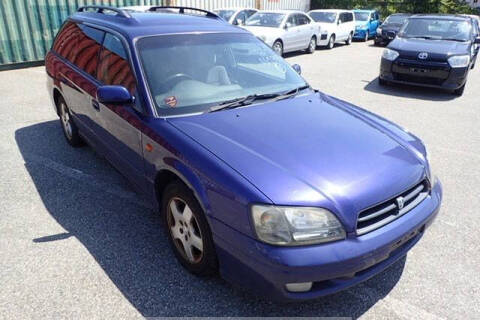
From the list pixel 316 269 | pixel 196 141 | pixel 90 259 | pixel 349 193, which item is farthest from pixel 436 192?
pixel 90 259

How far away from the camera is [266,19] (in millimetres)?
12609

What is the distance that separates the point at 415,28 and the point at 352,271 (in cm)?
880

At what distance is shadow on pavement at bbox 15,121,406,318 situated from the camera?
7.88 feet

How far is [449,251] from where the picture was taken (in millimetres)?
2979

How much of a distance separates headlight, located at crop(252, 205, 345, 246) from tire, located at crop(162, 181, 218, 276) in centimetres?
46

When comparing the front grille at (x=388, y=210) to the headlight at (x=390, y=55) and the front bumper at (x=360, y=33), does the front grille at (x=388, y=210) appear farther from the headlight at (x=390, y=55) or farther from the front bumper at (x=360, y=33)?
the front bumper at (x=360, y=33)

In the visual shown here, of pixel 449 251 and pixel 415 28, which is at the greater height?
pixel 415 28

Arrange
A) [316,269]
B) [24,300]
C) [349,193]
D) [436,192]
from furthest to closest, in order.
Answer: [436,192] → [24,300] → [349,193] → [316,269]

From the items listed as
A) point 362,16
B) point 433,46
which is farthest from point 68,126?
point 362,16

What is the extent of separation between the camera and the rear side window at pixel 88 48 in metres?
3.68

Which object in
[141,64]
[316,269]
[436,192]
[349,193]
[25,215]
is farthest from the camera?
[25,215]

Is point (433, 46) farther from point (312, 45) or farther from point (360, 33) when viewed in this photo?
point (360, 33)

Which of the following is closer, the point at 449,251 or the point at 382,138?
the point at 382,138

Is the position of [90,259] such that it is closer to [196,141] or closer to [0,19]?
[196,141]
